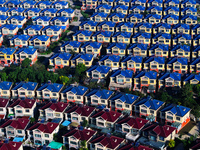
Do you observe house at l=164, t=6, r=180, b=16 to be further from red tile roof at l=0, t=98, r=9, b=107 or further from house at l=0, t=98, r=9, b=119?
house at l=0, t=98, r=9, b=119

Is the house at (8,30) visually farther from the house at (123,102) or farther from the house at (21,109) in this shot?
the house at (123,102)

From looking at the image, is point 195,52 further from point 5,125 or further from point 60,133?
point 5,125

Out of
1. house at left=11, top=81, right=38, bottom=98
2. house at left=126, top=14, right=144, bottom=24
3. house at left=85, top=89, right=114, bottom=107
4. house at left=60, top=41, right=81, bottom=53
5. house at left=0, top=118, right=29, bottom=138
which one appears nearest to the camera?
house at left=0, top=118, right=29, bottom=138

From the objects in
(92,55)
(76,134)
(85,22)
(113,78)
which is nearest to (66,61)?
(92,55)

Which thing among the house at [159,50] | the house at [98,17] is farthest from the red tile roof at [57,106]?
the house at [98,17]

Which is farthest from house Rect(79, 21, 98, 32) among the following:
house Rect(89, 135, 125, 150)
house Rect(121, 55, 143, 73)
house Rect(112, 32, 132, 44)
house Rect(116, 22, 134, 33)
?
house Rect(89, 135, 125, 150)

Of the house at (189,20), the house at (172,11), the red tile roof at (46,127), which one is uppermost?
the house at (172,11)

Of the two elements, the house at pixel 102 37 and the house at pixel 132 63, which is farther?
the house at pixel 102 37
